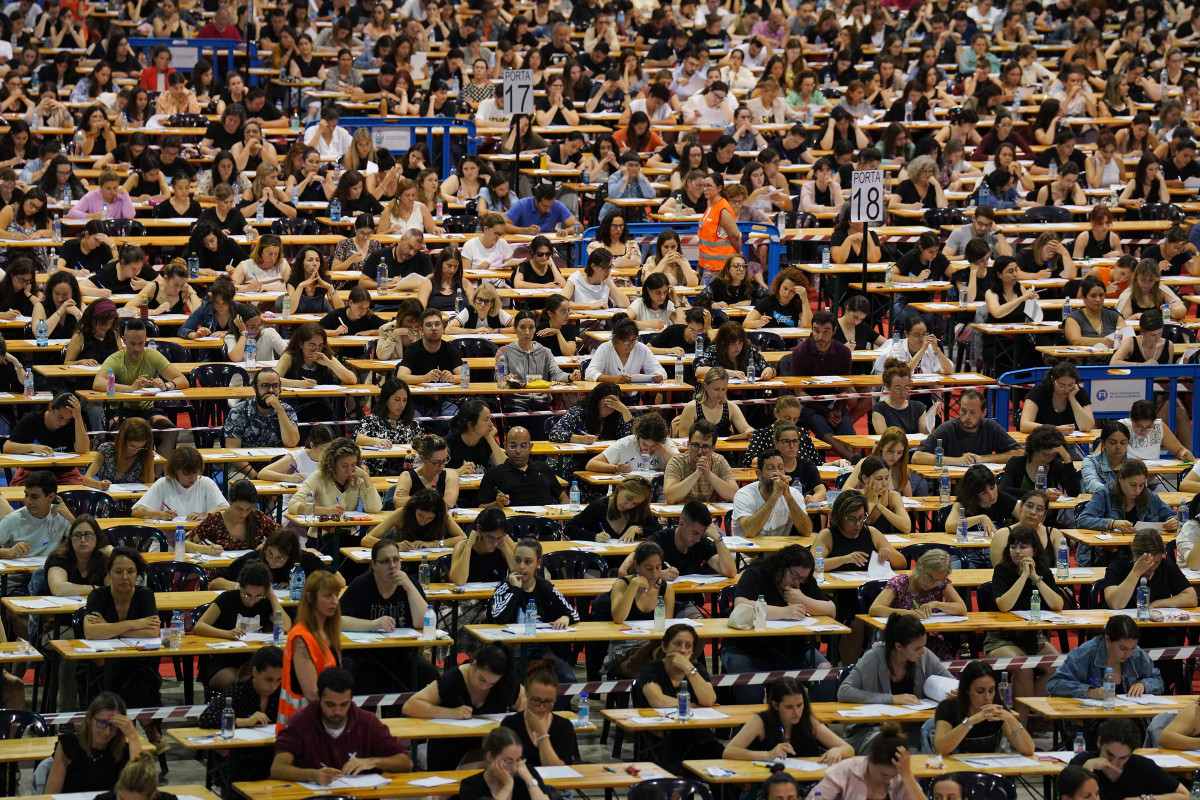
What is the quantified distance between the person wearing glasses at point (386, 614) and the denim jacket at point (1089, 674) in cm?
322

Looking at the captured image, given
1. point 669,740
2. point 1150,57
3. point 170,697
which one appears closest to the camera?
point 669,740

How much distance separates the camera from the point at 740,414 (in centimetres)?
1442

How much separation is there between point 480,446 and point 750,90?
1182cm

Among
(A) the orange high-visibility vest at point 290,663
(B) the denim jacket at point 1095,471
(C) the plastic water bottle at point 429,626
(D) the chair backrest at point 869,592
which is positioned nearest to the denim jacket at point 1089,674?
(D) the chair backrest at point 869,592

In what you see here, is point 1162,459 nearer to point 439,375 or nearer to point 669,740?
point 439,375

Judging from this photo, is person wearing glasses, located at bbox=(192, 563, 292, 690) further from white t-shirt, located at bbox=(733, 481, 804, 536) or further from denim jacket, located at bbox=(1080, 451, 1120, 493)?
denim jacket, located at bbox=(1080, 451, 1120, 493)

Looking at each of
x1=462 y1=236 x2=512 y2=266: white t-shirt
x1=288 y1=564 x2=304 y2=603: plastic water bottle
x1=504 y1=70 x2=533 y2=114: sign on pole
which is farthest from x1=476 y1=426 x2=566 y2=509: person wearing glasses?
x1=504 y1=70 x2=533 y2=114: sign on pole

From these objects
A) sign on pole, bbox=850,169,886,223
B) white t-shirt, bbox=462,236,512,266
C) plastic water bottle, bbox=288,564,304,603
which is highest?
sign on pole, bbox=850,169,886,223

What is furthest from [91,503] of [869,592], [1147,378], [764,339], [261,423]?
[1147,378]

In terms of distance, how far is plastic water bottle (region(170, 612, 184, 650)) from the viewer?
10102mm

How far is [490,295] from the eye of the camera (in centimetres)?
1641

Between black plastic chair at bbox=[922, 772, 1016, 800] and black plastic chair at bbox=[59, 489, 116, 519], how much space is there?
565 centimetres

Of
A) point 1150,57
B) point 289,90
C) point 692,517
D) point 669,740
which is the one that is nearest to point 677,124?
point 289,90

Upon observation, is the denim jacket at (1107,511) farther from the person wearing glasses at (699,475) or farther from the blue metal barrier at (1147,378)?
the person wearing glasses at (699,475)
